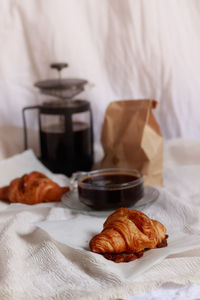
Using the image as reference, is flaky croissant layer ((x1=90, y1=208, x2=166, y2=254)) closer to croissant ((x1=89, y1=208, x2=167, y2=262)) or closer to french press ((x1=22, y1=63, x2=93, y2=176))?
croissant ((x1=89, y1=208, x2=167, y2=262))

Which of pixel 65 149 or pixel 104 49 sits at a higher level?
pixel 104 49

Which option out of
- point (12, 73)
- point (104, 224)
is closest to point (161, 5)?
point (12, 73)

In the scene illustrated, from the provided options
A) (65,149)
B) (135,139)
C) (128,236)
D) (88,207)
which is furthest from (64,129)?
(128,236)

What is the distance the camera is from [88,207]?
105 centimetres

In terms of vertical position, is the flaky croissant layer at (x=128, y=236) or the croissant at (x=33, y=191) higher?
the flaky croissant layer at (x=128, y=236)

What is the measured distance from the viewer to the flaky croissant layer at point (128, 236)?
801 mm

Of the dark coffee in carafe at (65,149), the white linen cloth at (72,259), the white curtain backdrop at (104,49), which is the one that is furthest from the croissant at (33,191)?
the white curtain backdrop at (104,49)

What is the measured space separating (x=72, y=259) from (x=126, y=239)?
10 centimetres

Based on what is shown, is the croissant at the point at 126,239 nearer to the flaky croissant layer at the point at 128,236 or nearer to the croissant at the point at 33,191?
the flaky croissant layer at the point at 128,236

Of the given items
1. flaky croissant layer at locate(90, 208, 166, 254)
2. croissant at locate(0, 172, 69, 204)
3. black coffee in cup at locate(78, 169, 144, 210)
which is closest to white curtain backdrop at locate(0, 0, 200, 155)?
croissant at locate(0, 172, 69, 204)

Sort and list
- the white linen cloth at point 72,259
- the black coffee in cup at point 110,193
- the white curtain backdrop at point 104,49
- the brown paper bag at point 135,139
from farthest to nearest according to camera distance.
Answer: the white curtain backdrop at point 104,49 < the brown paper bag at point 135,139 < the black coffee in cup at point 110,193 < the white linen cloth at point 72,259

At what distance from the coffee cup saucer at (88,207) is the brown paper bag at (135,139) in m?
0.18

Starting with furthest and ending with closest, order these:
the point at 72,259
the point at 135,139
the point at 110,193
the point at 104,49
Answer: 1. the point at 104,49
2. the point at 135,139
3. the point at 110,193
4. the point at 72,259

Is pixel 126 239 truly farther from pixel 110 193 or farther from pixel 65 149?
pixel 65 149
